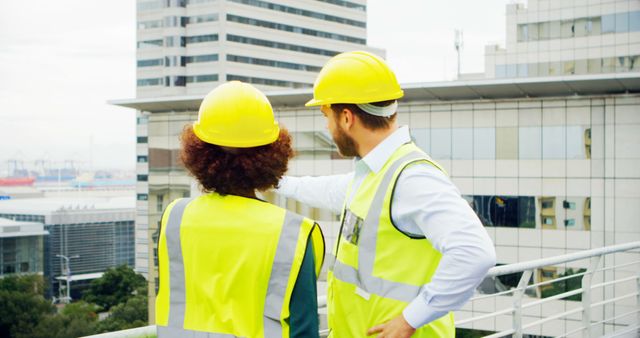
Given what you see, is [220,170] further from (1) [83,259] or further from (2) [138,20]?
(1) [83,259]

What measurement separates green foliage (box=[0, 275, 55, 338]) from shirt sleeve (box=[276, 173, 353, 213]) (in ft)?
181

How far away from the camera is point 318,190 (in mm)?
2354

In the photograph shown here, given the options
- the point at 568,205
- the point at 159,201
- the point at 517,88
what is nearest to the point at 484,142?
the point at 517,88

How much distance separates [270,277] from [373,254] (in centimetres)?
35

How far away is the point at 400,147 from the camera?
6.15ft

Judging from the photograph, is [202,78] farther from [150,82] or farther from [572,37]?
[572,37]

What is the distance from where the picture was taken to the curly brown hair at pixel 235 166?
1.66 m

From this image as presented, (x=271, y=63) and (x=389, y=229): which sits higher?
(x=271, y=63)

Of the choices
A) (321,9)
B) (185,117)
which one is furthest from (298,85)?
(185,117)

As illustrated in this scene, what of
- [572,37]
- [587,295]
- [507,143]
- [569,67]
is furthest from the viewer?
[569,67]

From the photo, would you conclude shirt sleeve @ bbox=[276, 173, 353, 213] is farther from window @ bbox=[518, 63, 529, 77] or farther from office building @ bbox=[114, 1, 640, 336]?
window @ bbox=[518, 63, 529, 77]

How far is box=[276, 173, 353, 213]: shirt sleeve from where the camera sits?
2.33 meters

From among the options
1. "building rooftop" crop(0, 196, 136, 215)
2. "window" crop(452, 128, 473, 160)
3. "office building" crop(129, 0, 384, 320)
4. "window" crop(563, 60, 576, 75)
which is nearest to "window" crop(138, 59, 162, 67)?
"office building" crop(129, 0, 384, 320)

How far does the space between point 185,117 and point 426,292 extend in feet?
105
